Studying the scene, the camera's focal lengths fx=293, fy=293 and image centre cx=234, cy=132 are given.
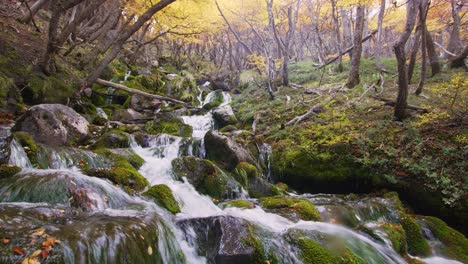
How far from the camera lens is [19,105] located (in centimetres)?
849

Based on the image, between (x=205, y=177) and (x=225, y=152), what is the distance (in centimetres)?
158

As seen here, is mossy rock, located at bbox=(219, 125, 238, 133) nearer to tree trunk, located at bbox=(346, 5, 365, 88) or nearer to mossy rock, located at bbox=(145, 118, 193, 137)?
mossy rock, located at bbox=(145, 118, 193, 137)

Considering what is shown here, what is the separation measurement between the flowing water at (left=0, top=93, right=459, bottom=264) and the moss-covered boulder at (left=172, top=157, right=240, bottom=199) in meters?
0.23

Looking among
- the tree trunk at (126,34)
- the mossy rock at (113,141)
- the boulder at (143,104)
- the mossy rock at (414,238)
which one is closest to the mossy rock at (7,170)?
the mossy rock at (113,141)

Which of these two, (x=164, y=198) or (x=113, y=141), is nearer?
(x=164, y=198)

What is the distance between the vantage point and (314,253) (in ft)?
12.8

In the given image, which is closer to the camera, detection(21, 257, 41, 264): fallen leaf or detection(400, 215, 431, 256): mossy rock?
detection(21, 257, 41, 264): fallen leaf

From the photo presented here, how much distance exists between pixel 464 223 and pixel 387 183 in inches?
65.4

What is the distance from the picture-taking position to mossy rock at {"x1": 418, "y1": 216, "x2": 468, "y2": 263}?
5.16 m

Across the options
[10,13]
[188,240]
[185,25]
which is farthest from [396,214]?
[10,13]

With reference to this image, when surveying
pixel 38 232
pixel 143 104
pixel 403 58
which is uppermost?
pixel 403 58

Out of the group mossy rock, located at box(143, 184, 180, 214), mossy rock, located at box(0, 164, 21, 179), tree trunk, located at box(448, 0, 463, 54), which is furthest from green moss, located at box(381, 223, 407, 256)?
tree trunk, located at box(448, 0, 463, 54)

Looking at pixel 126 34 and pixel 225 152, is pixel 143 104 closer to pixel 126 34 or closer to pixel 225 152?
pixel 126 34

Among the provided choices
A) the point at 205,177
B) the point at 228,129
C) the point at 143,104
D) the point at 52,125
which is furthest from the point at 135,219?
the point at 143,104
